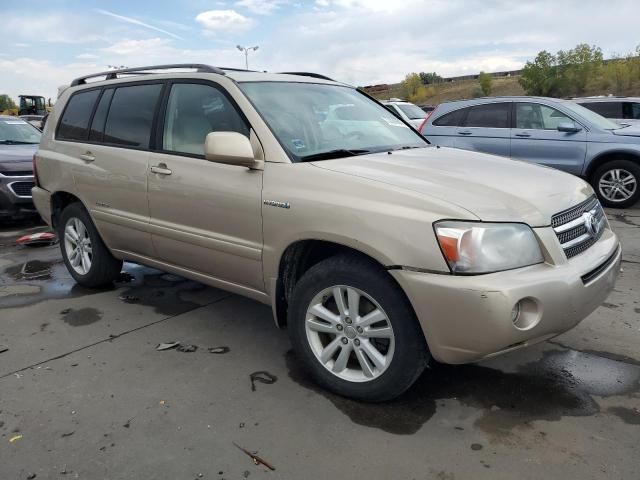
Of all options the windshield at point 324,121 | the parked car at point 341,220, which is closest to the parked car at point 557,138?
the windshield at point 324,121

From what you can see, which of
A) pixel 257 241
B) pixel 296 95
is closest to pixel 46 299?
pixel 257 241

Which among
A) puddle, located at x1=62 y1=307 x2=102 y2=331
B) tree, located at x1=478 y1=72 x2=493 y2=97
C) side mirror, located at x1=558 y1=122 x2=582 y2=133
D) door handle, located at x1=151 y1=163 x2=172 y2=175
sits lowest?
puddle, located at x1=62 y1=307 x2=102 y2=331

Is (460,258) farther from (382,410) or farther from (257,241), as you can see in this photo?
(257,241)

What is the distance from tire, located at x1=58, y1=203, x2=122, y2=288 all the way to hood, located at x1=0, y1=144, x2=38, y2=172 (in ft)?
11.5

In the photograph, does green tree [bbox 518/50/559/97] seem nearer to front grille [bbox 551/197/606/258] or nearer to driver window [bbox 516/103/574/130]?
driver window [bbox 516/103/574/130]

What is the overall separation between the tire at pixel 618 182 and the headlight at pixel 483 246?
654 cm

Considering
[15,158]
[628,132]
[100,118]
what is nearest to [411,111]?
[628,132]

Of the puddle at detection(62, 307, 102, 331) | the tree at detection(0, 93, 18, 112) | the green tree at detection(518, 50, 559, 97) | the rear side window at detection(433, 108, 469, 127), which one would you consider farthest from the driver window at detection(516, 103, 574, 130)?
the tree at detection(0, 93, 18, 112)

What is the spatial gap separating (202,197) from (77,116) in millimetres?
2060

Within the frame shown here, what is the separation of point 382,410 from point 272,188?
1323 mm

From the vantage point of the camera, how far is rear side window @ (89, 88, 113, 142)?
14.2 feet

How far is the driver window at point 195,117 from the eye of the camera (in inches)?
132

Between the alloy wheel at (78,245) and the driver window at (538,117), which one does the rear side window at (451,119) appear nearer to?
the driver window at (538,117)

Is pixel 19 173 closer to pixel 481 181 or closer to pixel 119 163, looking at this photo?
pixel 119 163
